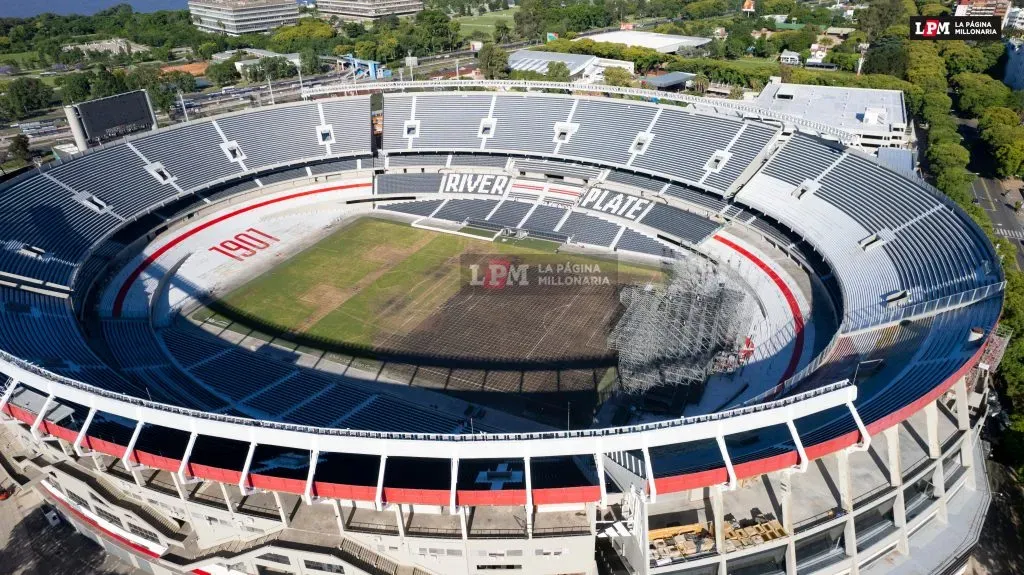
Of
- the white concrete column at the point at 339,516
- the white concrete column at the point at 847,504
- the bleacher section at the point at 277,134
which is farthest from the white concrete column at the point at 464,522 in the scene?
the bleacher section at the point at 277,134

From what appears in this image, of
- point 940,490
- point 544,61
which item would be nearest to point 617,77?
point 544,61

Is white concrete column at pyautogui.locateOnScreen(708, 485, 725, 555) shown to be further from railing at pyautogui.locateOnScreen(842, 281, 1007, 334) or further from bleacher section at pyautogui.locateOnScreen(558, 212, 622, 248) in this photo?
bleacher section at pyautogui.locateOnScreen(558, 212, 622, 248)

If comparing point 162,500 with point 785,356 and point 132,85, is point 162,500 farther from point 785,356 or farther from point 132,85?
point 132,85

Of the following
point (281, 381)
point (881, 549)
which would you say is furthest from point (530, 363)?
point (881, 549)

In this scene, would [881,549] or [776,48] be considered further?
[776,48]

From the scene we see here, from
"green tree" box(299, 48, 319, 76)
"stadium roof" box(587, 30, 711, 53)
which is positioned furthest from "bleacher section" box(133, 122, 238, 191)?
"stadium roof" box(587, 30, 711, 53)

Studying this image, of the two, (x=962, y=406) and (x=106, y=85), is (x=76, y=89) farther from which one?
(x=962, y=406)
